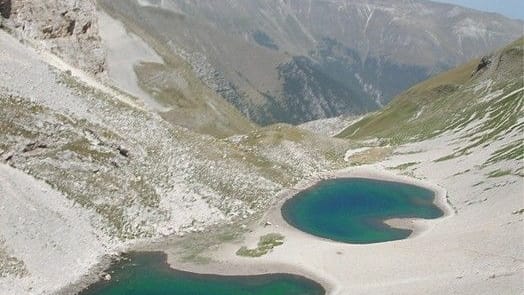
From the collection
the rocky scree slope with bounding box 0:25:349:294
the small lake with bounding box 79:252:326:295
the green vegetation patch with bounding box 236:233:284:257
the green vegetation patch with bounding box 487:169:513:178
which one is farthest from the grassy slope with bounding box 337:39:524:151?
the small lake with bounding box 79:252:326:295

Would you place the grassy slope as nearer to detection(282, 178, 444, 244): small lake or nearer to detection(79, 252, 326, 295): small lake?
detection(282, 178, 444, 244): small lake

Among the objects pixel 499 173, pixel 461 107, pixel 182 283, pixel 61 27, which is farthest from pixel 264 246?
pixel 461 107

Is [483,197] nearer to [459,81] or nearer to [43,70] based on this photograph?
[43,70]

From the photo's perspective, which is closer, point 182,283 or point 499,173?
point 182,283

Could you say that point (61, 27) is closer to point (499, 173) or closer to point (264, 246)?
point (264, 246)

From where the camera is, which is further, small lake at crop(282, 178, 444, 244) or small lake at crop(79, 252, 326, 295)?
small lake at crop(282, 178, 444, 244)

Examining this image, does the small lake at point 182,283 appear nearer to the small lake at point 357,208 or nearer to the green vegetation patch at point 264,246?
the green vegetation patch at point 264,246

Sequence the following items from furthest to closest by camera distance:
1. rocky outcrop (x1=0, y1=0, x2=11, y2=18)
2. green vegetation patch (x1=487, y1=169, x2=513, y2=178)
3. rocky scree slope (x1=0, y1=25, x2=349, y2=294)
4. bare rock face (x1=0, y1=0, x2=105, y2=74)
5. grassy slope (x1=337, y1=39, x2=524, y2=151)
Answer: grassy slope (x1=337, y1=39, x2=524, y2=151), bare rock face (x1=0, y1=0, x2=105, y2=74), rocky outcrop (x1=0, y1=0, x2=11, y2=18), green vegetation patch (x1=487, y1=169, x2=513, y2=178), rocky scree slope (x1=0, y1=25, x2=349, y2=294)
